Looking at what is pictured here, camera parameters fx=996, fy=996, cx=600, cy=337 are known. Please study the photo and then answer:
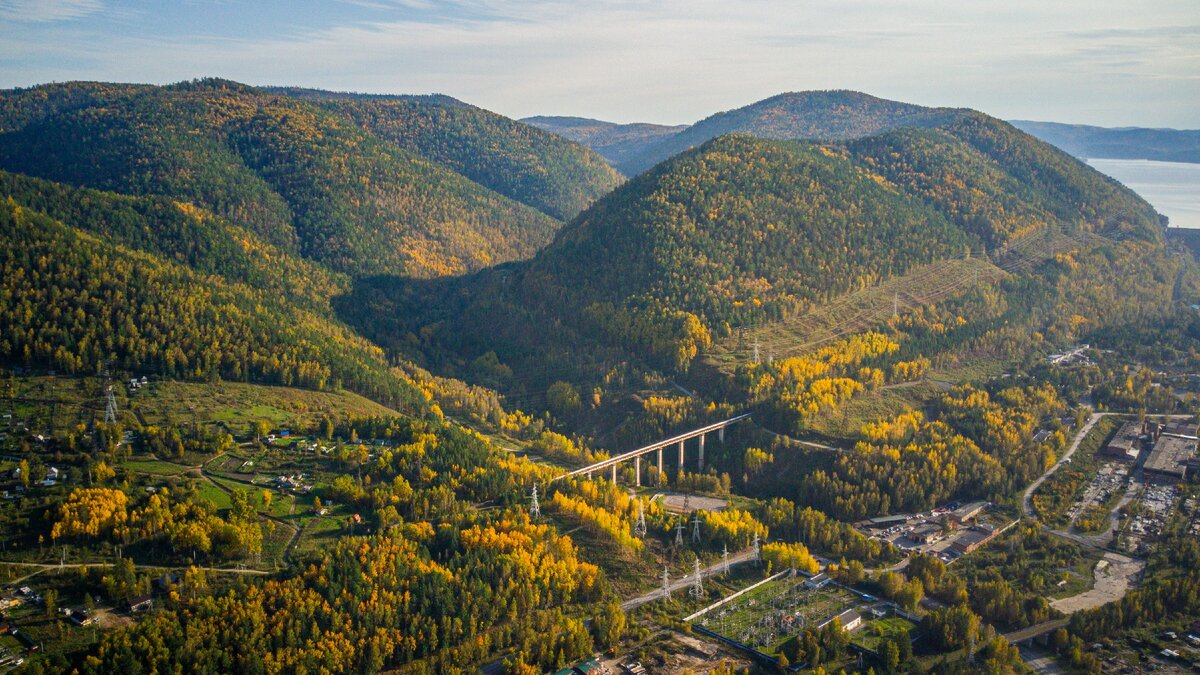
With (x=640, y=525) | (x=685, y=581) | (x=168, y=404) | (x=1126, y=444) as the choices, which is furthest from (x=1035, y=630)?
(x=168, y=404)

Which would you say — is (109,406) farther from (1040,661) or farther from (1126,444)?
(1126,444)

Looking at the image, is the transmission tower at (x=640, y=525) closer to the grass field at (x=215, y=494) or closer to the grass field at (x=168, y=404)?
the grass field at (x=168, y=404)

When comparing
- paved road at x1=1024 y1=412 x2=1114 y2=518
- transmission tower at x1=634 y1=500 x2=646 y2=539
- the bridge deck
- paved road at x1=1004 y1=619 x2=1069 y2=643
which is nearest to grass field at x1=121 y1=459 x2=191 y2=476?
the bridge deck

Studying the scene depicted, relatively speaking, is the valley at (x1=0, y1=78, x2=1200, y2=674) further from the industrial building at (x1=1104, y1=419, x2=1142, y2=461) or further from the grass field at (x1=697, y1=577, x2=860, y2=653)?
the industrial building at (x1=1104, y1=419, x2=1142, y2=461)

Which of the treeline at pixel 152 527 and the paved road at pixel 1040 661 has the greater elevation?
the treeline at pixel 152 527

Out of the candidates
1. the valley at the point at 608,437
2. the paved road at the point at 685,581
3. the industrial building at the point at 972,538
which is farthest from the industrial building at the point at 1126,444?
the paved road at the point at 685,581

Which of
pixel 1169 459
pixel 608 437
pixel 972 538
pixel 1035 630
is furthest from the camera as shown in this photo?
pixel 608 437
